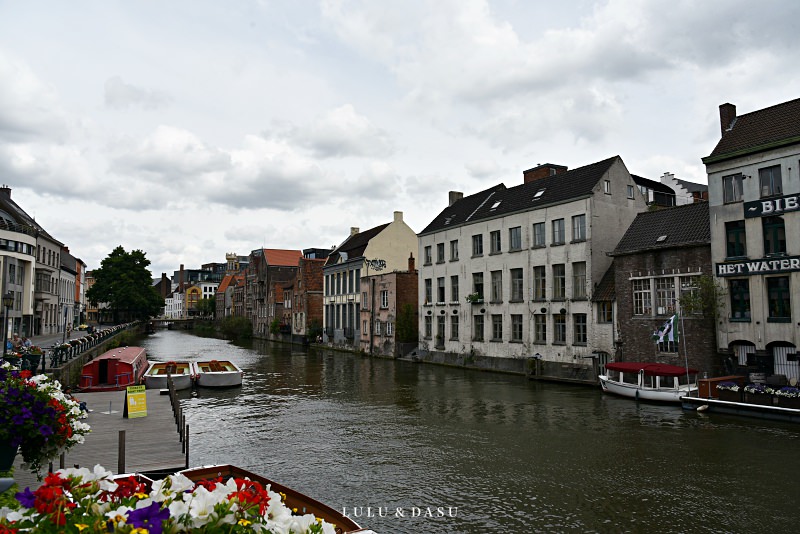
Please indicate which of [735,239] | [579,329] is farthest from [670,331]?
[579,329]

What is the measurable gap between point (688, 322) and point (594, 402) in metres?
6.27

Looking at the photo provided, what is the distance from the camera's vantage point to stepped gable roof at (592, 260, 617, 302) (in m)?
31.5

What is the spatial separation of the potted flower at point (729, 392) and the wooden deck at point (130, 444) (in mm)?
20822

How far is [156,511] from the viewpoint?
316 centimetres

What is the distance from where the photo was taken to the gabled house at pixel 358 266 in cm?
5794

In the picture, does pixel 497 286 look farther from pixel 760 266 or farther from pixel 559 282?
pixel 760 266

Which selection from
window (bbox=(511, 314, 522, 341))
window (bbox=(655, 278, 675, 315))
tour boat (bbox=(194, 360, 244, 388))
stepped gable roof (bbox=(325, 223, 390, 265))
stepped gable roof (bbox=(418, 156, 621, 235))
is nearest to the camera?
window (bbox=(655, 278, 675, 315))

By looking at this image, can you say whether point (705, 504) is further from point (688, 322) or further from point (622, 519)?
point (688, 322)

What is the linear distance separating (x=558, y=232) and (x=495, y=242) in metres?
5.95

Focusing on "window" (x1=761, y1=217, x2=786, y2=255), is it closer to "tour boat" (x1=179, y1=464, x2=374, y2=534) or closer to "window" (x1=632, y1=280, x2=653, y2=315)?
"window" (x1=632, y1=280, x2=653, y2=315)

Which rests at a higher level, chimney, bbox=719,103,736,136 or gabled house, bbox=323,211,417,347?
chimney, bbox=719,103,736,136

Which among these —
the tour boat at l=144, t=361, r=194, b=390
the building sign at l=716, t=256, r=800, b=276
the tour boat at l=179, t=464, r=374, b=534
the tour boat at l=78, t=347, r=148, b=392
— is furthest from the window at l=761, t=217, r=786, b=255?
the tour boat at l=78, t=347, r=148, b=392

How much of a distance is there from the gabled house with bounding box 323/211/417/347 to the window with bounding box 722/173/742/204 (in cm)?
3560

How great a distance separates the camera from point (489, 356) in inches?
1544
